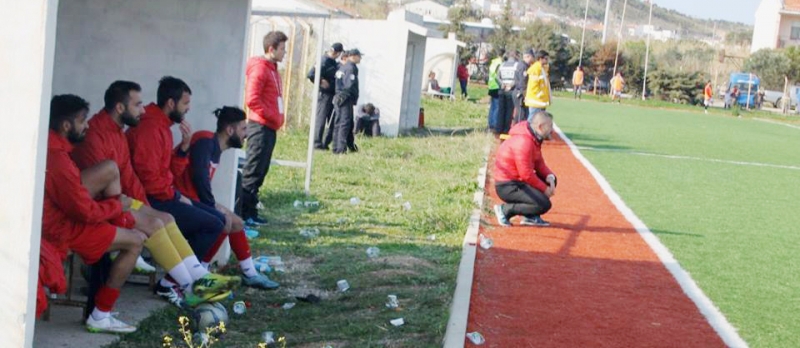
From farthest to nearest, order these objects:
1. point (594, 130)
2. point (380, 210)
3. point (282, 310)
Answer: point (594, 130) → point (380, 210) → point (282, 310)

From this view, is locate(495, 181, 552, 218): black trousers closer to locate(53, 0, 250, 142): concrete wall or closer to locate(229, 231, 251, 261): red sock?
locate(53, 0, 250, 142): concrete wall

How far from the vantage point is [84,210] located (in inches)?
249

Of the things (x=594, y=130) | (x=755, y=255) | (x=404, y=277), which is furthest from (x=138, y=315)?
(x=594, y=130)

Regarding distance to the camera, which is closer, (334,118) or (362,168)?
(362,168)

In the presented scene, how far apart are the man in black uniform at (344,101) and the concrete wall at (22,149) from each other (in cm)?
1312

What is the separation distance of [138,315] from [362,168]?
9.27 metres

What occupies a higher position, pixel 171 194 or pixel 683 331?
pixel 171 194

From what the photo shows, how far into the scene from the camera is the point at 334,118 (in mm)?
18750

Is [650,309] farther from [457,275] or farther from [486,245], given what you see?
[486,245]

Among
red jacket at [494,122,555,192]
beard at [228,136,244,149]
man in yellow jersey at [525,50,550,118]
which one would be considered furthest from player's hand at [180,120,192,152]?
man in yellow jersey at [525,50,550,118]

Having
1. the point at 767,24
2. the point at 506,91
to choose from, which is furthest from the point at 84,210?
the point at 767,24

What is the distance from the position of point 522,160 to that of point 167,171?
5.14 metres

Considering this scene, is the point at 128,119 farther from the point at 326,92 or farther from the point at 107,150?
the point at 326,92

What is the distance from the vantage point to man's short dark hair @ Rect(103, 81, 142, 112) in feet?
23.9
